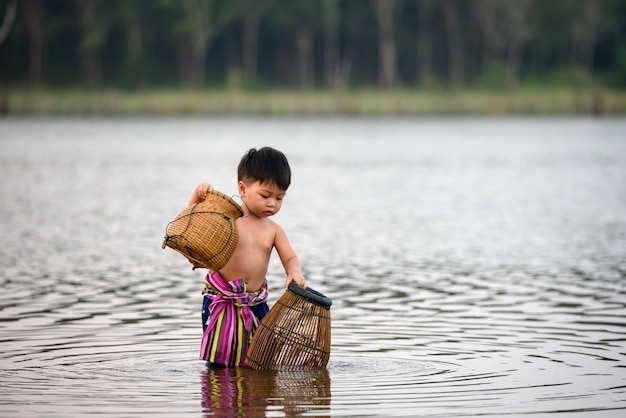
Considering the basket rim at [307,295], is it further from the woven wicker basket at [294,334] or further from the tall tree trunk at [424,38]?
the tall tree trunk at [424,38]

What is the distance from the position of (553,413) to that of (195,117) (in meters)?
61.2

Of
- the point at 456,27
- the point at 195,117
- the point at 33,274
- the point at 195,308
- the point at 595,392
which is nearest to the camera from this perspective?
the point at 595,392

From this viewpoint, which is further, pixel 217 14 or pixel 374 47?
pixel 374 47

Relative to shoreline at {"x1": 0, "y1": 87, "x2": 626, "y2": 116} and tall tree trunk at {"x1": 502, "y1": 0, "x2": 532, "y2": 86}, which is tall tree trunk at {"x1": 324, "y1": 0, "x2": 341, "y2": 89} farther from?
tall tree trunk at {"x1": 502, "y1": 0, "x2": 532, "y2": 86}

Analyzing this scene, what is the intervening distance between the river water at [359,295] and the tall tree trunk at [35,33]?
169 ft

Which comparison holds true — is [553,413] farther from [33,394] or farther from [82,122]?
[82,122]

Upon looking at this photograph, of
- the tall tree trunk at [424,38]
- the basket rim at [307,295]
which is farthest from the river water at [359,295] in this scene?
the tall tree trunk at [424,38]

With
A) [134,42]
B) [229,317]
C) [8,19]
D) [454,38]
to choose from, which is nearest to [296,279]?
[229,317]

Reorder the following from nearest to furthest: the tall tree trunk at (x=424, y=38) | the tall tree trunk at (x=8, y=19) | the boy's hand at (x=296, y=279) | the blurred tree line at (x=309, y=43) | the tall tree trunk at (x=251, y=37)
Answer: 1. the boy's hand at (x=296, y=279)
2. the tall tree trunk at (x=8, y=19)
3. the blurred tree line at (x=309, y=43)
4. the tall tree trunk at (x=251, y=37)
5. the tall tree trunk at (x=424, y=38)

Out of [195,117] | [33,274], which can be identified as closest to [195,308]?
[33,274]

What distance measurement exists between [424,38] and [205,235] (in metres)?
80.4

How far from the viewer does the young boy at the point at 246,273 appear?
7.42 metres

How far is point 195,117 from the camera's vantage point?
220 feet

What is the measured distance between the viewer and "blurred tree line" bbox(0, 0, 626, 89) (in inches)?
3103
